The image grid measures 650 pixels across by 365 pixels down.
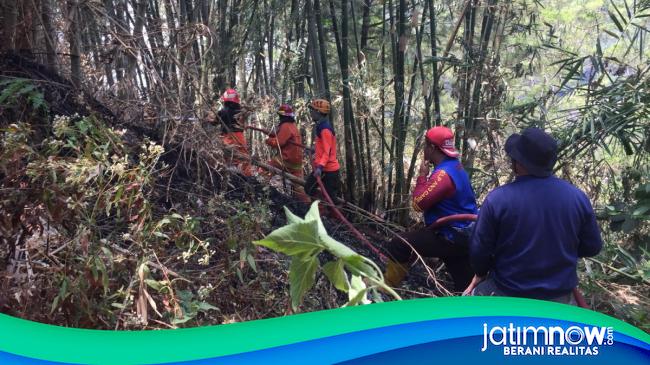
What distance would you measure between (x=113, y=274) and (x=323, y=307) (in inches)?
40.1

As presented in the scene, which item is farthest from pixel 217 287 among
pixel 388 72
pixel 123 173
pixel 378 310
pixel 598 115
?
pixel 388 72

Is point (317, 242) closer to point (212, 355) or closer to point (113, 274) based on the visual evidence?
point (212, 355)

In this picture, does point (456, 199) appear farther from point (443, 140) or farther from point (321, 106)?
point (321, 106)

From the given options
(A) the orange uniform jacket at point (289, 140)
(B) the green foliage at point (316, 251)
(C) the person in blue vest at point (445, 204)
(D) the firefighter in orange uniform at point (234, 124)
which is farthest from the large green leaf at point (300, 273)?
(A) the orange uniform jacket at point (289, 140)

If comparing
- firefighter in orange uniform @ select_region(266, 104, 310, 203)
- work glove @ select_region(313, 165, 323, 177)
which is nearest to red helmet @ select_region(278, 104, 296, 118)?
firefighter in orange uniform @ select_region(266, 104, 310, 203)

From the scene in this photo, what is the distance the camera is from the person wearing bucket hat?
2.29 m

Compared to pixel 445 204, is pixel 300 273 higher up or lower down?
higher up

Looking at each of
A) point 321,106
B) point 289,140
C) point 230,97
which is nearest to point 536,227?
point 321,106

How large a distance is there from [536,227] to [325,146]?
10.2 ft

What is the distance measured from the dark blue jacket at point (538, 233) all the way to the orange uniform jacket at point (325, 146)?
2882mm

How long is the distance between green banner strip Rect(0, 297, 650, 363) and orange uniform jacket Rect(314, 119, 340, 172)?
327 centimetres

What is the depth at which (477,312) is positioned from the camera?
1994mm

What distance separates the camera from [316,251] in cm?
160

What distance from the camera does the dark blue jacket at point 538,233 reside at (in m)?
2.29
